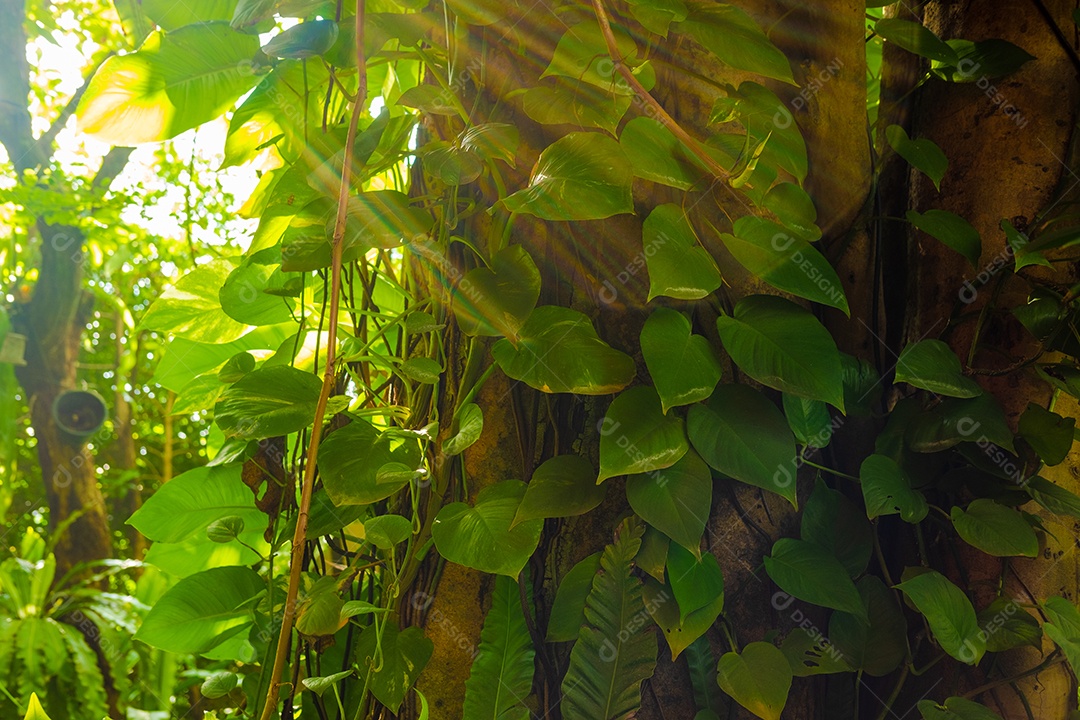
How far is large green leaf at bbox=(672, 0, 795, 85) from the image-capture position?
60cm

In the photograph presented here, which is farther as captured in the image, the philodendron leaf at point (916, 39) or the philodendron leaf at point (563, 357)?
the philodendron leaf at point (916, 39)

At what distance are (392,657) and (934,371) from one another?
51 cm

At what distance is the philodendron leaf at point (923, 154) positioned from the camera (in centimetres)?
71

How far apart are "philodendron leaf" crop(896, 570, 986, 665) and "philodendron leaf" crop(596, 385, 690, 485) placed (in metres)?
0.22

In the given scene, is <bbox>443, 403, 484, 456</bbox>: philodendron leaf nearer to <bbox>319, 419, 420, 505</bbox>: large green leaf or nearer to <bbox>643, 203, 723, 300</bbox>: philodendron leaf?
<bbox>319, 419, 420, 505</bbox>: large green leaf

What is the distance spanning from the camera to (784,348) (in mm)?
594

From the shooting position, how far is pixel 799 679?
2.19 ft

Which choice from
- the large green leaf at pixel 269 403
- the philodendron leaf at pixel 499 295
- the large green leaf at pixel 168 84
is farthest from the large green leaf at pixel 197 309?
the philodendron leaf at pixel 499 295

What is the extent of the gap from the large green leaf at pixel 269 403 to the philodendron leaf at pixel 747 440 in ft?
1.08

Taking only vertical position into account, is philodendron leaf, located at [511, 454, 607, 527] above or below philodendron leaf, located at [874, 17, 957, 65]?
below

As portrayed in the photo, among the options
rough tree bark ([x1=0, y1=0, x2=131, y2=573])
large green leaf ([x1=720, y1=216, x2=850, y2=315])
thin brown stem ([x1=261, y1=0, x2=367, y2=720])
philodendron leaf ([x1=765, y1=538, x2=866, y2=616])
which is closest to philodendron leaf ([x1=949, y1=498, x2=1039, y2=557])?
philodendron leaf ([x1=765, y1=538, x2=866, y2=616])

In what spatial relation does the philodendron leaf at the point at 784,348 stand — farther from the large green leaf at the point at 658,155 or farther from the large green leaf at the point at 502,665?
the large green leaf at the point at 502,665

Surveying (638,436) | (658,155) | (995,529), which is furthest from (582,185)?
(995,529)

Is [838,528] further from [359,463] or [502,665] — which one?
[359,463]
